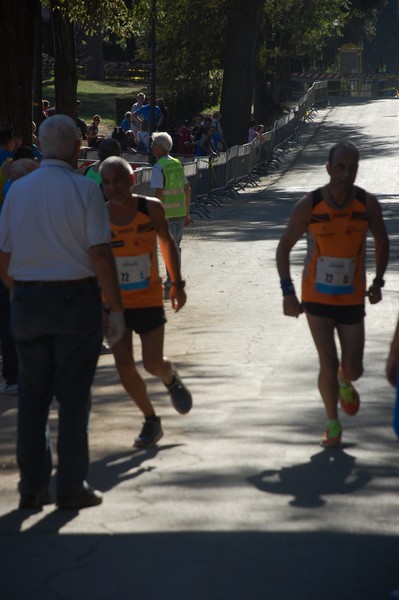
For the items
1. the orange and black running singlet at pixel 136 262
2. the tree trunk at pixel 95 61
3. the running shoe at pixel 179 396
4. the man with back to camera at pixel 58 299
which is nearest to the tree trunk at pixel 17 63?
the running shoe at pixel 179 396

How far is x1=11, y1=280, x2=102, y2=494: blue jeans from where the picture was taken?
6195mm

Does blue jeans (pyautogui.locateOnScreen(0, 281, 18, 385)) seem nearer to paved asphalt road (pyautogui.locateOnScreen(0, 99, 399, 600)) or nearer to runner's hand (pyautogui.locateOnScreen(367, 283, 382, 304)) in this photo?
paved asphalt road (pyautogui.locateOnScreen(0, 99, 399, 600))

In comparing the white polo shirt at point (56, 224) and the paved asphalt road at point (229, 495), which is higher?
the white polo shirt at point (56, 224)

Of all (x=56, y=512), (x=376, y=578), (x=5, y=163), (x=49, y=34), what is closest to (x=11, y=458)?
(x=56, y=512)

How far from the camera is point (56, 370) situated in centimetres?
634

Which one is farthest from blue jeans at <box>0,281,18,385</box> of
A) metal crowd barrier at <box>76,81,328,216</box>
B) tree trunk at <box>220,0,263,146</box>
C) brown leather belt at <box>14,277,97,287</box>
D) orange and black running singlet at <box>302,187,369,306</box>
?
tree trunk at <box>220,0,263,146</box>

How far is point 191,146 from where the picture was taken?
36.7 metres

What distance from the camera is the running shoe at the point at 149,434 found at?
26.1 ft

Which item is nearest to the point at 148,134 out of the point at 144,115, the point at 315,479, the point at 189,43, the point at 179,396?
the point at 144,115

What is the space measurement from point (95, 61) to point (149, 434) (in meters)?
65.9

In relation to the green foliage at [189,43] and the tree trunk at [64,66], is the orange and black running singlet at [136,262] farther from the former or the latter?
the green foliage at [189,43]

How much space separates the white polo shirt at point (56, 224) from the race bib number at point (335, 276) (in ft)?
6.76

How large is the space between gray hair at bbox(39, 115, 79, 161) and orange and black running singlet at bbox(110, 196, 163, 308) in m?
1.58

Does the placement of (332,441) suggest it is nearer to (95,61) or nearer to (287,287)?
(287,287)
